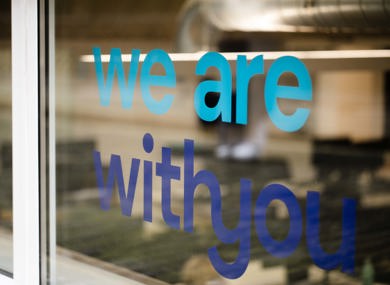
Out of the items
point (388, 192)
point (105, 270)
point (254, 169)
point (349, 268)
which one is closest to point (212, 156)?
point (254, 169)

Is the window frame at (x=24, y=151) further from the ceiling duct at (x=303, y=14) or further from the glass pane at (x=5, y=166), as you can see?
the ceiling duct at (x=303, y=14)

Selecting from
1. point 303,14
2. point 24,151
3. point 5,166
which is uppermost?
point 303,14

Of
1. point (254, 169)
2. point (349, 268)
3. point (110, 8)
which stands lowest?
point (254, 169)

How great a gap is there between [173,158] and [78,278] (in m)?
0.57

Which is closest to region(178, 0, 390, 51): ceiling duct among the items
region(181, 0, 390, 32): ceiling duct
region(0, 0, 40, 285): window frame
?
region(181, 0, 390, 32): ceiling duct

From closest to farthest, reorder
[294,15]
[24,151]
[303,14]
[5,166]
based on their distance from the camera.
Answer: [24,151], [5,166], [303,14], [294,15]

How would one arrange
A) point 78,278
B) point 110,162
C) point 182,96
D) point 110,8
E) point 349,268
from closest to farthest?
point 349,268
point 182,96
point 110,162
point 78,278
point 110,8

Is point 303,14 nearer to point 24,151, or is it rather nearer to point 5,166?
point 5,166

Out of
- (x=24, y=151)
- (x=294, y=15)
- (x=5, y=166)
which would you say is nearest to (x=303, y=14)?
(x=294, y=15)

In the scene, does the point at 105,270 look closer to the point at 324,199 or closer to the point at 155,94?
the point at 155,94

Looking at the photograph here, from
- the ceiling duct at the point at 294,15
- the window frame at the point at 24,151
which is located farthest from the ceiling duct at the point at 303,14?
the window frame at the point at 24,151

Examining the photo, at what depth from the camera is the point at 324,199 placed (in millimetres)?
1613

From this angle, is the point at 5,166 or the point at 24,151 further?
the point at 5,166

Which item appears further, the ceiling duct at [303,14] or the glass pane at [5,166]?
the ceiling duct at [303,14]
